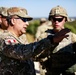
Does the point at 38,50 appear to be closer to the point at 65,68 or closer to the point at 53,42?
the point at 53,42

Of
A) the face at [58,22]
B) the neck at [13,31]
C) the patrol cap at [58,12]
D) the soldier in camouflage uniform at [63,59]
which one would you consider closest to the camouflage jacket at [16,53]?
the neck at [13,31]

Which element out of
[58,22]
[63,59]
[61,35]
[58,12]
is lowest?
[63,59]

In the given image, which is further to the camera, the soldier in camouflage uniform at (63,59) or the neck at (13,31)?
the soldier in camouflage uniform at (63,59)

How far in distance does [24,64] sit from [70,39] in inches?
71.0

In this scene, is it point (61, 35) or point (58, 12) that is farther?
point (58, 12)

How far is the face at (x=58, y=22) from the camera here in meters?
5.41

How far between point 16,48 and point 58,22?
2433 millimetres

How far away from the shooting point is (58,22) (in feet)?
18.0

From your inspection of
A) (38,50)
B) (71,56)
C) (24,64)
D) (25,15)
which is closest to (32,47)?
(38,50)

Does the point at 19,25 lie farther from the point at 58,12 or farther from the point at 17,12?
the point at 58,12

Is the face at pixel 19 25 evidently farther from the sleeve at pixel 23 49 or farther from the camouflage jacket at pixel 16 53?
the sleeve at pixel 23 49

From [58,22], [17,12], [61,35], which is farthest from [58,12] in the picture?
[61,35]

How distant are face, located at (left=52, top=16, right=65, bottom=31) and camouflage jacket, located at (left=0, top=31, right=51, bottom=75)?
1.82 metres

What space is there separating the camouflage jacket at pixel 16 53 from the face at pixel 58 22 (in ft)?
5.96
